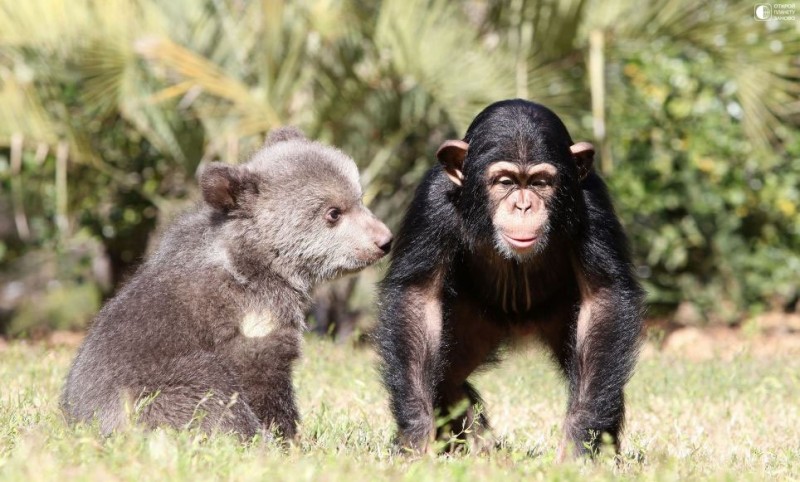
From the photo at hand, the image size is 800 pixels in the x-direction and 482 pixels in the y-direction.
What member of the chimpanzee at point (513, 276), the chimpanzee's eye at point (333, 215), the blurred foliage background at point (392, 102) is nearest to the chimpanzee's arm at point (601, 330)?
the chimpanzee at point (513, 276)

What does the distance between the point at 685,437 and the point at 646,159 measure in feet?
23.6

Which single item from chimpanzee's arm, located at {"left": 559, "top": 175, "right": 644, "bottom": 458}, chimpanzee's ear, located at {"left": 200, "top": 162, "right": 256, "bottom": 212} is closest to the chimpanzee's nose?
chimpanzee's ear, located at {"left": 200, "top": 162, "right": 256, "bottom": 212}

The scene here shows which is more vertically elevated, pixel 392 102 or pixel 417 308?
pixel 417 308

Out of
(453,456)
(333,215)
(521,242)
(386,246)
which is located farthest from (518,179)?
(453,456)

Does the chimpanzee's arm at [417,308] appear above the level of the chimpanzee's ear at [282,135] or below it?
below

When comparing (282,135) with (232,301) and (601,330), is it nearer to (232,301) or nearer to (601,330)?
(232,301)

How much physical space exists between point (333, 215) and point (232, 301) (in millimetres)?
932

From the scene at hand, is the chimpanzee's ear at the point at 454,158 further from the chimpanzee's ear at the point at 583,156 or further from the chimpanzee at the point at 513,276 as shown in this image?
the chimpanzee's ear at the point at 583,156

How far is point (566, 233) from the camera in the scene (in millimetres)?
6027

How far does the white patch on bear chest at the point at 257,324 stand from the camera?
5988 mm

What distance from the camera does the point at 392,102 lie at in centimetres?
1213

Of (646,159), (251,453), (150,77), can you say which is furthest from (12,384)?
(646,159)

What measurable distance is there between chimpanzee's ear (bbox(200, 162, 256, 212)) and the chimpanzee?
91cm

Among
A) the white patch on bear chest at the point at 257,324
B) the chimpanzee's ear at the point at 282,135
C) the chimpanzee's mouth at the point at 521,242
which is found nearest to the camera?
the chimpanzee's mouth at the point at 521,242
